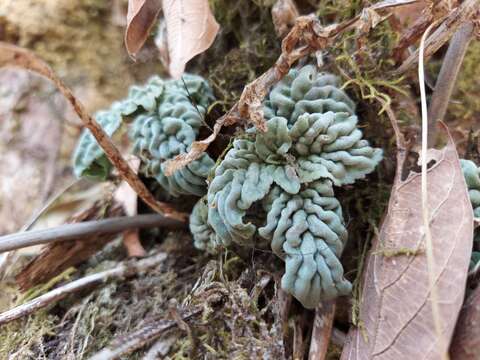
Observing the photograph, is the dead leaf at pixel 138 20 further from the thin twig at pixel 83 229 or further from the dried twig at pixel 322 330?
the dried twig at pixel 322 330

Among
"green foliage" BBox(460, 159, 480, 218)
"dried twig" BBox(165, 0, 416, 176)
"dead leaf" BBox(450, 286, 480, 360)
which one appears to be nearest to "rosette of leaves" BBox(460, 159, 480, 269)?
"green foliage" BBox(460, 159, 480, 218)

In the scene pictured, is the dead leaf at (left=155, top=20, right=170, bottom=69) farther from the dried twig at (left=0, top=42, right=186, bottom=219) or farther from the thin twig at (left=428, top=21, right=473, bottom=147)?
the thin twig at (left=428, top=21, right=473, bottom=147)

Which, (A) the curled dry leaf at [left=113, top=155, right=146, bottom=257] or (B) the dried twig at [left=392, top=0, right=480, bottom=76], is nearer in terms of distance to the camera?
(B) the dried twig at [left=392, top=0, right=480, bottom=76]

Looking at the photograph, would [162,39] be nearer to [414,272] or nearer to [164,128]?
[164,128]

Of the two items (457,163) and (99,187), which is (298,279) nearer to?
(457,163)

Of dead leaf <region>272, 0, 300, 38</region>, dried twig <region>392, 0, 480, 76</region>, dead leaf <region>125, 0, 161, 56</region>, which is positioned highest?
dead leaf <region>125, 0, 161, 56</region>

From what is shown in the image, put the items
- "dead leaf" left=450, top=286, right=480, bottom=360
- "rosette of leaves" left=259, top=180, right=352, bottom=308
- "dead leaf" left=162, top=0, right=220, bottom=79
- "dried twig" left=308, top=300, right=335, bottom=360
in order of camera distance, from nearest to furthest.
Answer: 1. "dead leaf" left=450, top=286, right=480, bottom=360
2. "rosette of leaves" left=259, top=180, right=352, bottom=308
3. "dried twig" left=308, top=300, right=335, bottom=360
4. "dead leaf" left=162, top=0, right=220, bottom=79

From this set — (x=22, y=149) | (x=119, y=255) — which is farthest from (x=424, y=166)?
(x=22, y=149)
